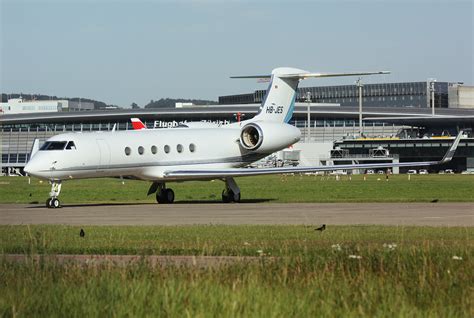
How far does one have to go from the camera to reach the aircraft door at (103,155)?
120 feet

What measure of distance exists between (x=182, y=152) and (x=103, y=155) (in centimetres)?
451

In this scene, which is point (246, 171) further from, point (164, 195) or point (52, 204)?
point (52, 204)

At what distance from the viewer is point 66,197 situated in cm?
4597

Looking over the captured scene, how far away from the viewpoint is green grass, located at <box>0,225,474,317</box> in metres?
10.9

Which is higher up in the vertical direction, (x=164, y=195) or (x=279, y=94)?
(x=279, y=94)

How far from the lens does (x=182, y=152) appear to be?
40.0m

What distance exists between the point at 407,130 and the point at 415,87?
46.4 meters

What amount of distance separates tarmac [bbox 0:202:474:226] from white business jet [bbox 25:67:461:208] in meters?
1.71

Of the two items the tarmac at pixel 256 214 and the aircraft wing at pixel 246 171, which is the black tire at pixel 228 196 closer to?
the aircraft wing at pixel 246 171

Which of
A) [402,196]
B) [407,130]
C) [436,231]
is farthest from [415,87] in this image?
[436,231]

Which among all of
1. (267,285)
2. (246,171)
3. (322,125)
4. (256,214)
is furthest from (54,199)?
(322,125)

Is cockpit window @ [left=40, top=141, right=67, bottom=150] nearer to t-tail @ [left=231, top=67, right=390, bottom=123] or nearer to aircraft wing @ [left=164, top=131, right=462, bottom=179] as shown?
aircraft wing @ [left=164, top=131, right=462, bottom=179]

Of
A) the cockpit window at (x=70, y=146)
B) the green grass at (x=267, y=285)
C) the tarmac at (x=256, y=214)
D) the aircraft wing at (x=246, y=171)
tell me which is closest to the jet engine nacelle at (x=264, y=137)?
the aircraft wing at (x=246, y=171)

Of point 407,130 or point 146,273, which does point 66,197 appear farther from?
point 407,130
